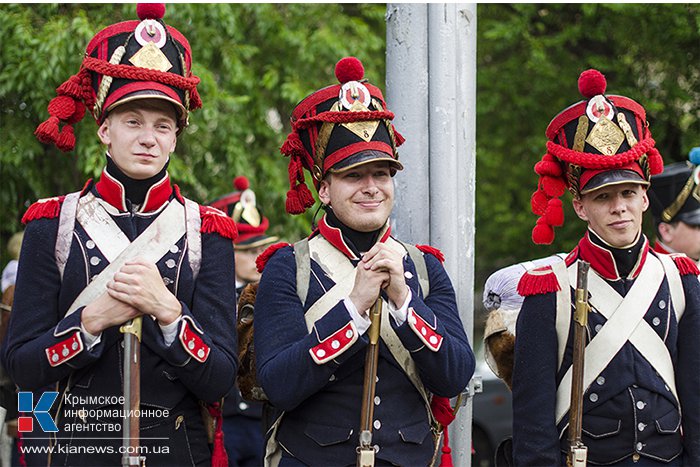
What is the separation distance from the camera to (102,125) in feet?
13.3

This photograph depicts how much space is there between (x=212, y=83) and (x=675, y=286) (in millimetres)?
4875

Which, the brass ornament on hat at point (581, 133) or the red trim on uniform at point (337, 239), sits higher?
the brass ornament on hat at point (581, 133)

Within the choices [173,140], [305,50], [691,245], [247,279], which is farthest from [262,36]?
[173,140]

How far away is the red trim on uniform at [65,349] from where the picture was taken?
12.4ft

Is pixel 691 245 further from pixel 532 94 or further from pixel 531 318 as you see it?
pixel 532 94

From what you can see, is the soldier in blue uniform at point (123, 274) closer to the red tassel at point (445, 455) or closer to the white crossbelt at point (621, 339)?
the red tassel at point (445, 455)

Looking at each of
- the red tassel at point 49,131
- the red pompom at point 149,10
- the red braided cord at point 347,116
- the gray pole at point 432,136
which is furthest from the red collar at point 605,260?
the red tassel at point 49,131

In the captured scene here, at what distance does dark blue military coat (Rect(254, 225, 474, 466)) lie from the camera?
3.81m

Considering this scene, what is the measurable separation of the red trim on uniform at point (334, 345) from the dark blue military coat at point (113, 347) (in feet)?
1.33

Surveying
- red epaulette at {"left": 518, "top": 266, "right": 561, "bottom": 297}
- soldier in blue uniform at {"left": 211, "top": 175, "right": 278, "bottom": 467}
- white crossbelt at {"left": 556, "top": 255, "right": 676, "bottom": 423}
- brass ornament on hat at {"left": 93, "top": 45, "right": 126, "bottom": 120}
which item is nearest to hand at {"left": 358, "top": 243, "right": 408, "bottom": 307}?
red epaulette at {"left": 518, "top": 266, "right": 561, "bottom": 297}

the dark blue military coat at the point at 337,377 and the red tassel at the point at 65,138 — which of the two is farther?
the red tassel at the point at 65,138

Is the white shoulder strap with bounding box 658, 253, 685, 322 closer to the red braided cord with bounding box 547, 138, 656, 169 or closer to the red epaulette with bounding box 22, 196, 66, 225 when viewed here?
the red braided cord with bounding box 547, 138, 656, 169

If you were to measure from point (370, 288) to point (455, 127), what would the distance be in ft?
4.74

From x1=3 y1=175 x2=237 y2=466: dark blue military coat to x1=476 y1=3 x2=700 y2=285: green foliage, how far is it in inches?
292
